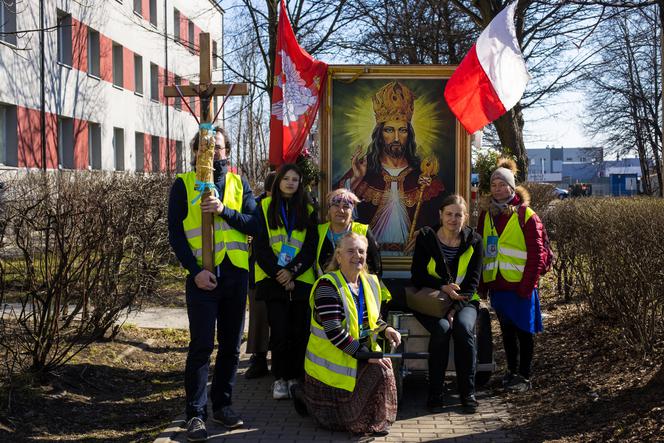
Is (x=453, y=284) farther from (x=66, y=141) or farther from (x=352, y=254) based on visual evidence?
(x=66, y=141)

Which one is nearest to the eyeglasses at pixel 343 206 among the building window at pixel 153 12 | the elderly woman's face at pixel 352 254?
the elderly woman's face at pixel 352 254

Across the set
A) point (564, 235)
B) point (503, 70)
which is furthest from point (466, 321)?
point (564, 235)

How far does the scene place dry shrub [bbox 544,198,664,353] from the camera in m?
6.31

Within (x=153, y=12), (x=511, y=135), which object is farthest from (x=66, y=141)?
(x=511, y=135)

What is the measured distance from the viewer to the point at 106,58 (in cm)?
2922

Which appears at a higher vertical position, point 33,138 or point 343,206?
point 33,138

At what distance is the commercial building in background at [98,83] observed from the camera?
73.4ft

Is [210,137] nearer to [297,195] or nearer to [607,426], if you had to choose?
[297,195]

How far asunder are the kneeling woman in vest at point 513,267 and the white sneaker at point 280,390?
188cm

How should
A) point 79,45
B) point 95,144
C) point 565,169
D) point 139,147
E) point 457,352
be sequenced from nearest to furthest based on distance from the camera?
point 457,352, point 79,45, point 95,144, point 139,147, point 565,169

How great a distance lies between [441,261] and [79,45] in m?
23.3

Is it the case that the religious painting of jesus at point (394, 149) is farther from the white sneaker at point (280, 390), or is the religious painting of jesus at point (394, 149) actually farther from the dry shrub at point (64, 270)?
the dry shrub at point (64, 270)

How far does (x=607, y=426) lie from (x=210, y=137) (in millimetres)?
3265

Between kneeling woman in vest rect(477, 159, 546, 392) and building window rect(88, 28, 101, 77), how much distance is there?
2434 cm
